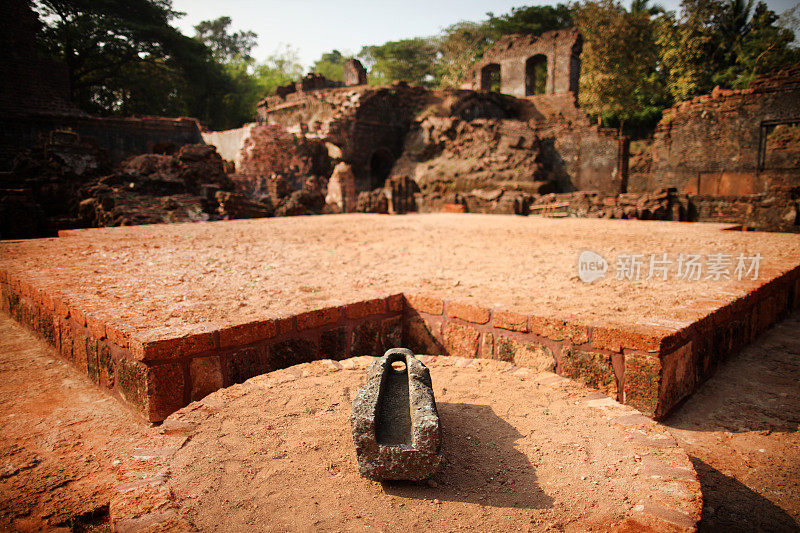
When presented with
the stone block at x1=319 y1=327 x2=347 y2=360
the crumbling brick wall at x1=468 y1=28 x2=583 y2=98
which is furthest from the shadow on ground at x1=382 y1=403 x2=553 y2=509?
the crumbling brick wall at x1=468 y1=28 x2=583 y2=98

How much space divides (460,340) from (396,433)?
55.3 inches

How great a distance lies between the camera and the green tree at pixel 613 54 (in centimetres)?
2002

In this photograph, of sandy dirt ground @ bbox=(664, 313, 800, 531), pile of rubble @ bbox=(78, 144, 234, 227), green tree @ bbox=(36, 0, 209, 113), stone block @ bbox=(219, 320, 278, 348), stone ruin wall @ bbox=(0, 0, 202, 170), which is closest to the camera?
sandy dirt ground @ bbox=(664, 313, 800, 531)

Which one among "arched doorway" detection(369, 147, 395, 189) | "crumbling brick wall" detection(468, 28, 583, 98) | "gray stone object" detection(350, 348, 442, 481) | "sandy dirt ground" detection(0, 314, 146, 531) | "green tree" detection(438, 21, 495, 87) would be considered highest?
"green tree" detection(438, 21, 495, 87)

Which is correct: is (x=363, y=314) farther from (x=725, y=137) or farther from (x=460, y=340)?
(x=725, y=137)

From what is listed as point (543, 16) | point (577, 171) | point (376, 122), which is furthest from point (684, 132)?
point (543, 16)

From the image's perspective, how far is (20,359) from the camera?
3.13 meters

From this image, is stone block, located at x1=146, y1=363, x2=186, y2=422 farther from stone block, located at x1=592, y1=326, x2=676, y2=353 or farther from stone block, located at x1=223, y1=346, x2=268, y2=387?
stone block, located at x1=592, y1=326, x2=676, y2=353

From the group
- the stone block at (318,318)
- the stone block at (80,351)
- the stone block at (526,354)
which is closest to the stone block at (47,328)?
the stone block at (80,351)

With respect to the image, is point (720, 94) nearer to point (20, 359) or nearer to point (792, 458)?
point (792, 458)

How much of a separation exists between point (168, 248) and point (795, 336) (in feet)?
21.0

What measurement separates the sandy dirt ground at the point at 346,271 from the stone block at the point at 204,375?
0.59ft

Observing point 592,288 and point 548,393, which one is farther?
point 592,288

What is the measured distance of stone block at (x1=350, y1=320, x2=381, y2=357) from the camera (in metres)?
2.88
